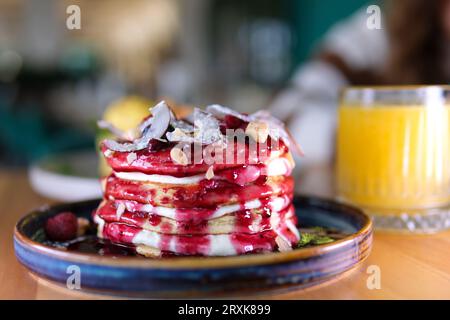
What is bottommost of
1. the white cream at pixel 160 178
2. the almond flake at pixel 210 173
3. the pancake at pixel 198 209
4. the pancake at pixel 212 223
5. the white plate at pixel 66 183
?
the white plate at pixel 66 183

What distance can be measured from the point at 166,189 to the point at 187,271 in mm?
189

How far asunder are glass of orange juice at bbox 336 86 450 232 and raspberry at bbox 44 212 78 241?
61 centimetres

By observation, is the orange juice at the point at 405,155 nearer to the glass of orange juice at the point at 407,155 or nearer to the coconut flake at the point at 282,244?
the glass of orange juice at the point at 407,155

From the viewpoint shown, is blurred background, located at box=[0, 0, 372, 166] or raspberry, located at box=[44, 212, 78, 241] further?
blurred background, located at box=[0, 0, 372, 166]

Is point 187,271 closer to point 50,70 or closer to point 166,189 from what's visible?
point 166,189

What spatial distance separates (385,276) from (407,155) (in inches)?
16.4

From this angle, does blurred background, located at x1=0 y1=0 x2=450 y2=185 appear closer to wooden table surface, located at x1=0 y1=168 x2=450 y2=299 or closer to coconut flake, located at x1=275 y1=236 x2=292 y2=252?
wooden table surface, located at x1=0 y1=168 x2=450 y2=299

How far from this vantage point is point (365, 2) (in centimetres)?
427

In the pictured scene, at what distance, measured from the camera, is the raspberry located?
2.83 feet

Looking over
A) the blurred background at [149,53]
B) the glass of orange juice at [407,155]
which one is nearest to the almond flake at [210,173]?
the glass of orange juice at [407,155]

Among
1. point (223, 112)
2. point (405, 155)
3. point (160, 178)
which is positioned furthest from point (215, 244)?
point (405, 155)

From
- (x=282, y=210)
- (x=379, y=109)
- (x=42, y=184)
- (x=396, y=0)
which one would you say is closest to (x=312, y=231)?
(x=282, y=210)

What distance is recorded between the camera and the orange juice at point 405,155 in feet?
3.51

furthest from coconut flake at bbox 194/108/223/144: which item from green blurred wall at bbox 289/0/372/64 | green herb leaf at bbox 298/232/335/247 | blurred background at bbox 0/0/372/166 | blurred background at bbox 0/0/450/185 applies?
blurred background at bbox 0/0/372/166
